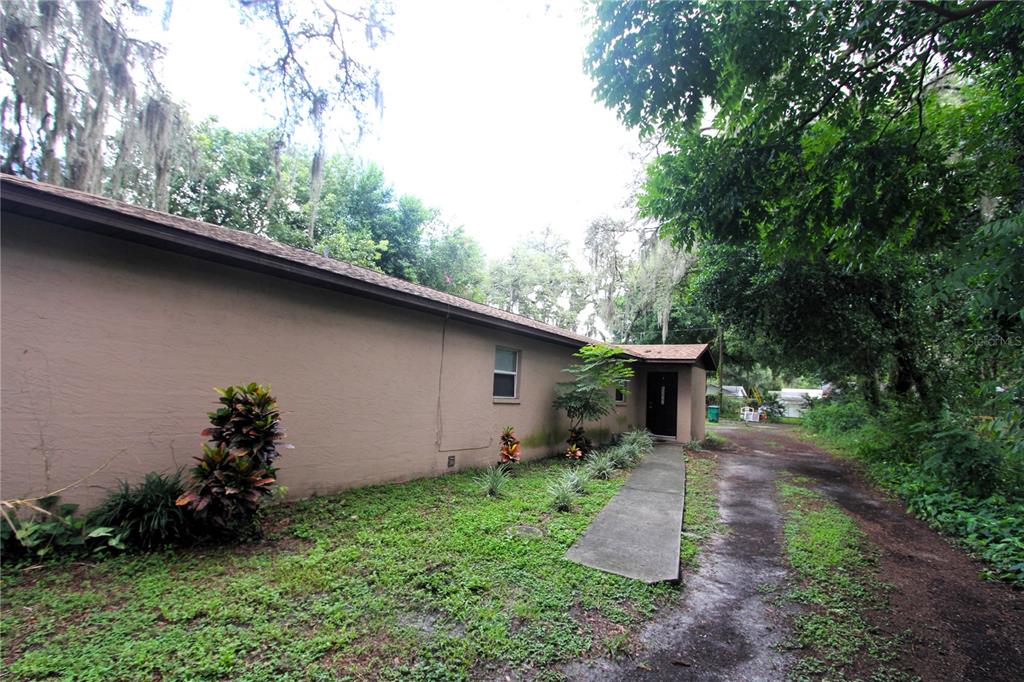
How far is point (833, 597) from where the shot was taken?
325 cm

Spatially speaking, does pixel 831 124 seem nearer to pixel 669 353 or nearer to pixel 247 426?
pixel 247 426

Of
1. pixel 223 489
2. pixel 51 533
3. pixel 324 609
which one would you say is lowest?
pixel 324 609

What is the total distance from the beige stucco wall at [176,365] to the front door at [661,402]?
9275mm

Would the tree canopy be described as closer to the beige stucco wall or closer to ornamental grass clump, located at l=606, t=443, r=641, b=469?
the beige stucco wall

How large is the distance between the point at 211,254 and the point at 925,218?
709 cm

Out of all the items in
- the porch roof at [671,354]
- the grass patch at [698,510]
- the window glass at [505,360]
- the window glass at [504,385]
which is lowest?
the grass patch at [698,510]

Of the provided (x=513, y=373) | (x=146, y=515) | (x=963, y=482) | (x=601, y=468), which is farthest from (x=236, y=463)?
(x=963, y=482)

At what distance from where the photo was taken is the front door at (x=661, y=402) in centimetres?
1322

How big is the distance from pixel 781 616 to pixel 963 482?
5163 millimetres

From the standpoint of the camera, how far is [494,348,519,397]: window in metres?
7.81

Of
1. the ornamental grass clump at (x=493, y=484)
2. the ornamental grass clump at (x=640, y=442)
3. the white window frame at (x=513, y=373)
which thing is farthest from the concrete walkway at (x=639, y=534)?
the white window frame at (x=513, y=373)

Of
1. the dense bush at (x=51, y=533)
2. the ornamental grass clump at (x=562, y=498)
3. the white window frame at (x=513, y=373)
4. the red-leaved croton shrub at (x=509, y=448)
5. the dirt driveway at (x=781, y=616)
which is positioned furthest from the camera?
the white window frame at (x=513, y=373)

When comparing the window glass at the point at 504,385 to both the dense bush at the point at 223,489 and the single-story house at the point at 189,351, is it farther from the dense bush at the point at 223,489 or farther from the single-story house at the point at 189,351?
the dense bush at the point at 223,489

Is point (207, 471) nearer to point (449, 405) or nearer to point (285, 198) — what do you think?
point (449, 405)
